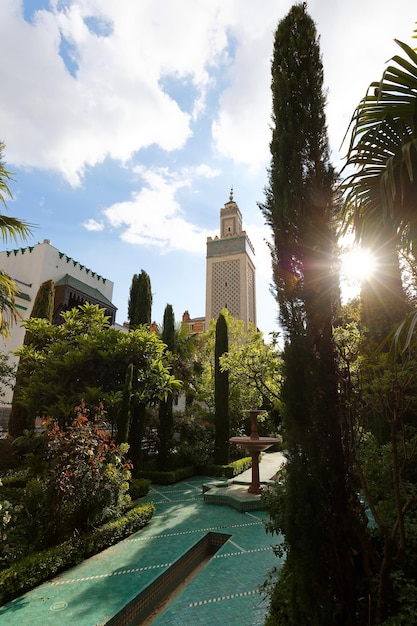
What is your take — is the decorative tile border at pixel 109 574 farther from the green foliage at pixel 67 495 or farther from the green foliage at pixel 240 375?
the green foliage at pixel 240 375

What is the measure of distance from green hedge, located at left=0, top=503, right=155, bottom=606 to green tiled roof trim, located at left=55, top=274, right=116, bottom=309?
610 inches

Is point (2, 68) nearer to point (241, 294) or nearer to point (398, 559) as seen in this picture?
point (398, 559)

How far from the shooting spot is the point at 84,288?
20547 millimetres

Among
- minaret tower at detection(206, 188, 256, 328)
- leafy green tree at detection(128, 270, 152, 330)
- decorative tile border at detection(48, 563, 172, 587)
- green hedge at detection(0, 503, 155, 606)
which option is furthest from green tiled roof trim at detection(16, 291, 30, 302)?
minaret tower at detection(206, 188, 256, 328)

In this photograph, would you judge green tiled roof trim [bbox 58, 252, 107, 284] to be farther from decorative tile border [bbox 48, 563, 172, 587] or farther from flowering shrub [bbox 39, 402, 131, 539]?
decorative tile border [bbox 48, 563, 172, 587]

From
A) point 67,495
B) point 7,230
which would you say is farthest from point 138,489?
point 7,230

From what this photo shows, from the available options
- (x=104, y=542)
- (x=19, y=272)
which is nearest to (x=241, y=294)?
(x=19, y=272)

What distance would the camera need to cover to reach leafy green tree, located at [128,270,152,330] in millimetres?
12703

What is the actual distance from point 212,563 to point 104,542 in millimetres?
1751

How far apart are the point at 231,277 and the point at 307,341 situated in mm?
33293

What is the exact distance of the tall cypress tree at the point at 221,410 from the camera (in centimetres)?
1225

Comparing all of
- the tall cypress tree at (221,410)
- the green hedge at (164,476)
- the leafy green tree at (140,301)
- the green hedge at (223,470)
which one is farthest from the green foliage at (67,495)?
the leafy green tree at (140,301)

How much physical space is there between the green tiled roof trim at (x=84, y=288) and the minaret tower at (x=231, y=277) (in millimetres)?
14370

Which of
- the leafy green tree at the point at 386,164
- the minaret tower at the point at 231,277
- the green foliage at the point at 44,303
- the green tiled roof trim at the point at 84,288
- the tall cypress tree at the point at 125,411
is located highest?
the minaret tower at the point at 231,277
